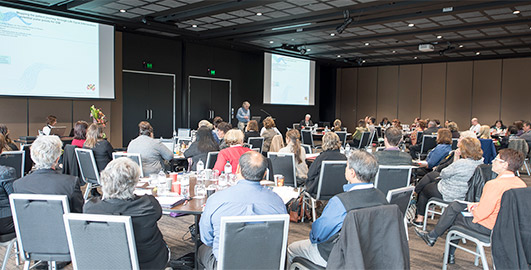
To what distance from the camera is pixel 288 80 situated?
17062 mm

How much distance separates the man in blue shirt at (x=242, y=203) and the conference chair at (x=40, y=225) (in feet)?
3.31

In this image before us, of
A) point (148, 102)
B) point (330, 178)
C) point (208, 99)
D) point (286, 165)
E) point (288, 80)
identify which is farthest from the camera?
point (288, 80)

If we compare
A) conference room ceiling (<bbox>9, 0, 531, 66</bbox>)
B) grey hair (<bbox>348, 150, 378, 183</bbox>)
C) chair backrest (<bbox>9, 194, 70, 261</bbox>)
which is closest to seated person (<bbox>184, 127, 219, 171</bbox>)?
chair backrest (<bbox>9, 194, 70, 261</bbox>)

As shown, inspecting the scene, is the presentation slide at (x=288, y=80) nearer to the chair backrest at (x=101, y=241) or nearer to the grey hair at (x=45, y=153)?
the grey hair at (x=45, y=153)

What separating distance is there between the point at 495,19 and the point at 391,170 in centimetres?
818

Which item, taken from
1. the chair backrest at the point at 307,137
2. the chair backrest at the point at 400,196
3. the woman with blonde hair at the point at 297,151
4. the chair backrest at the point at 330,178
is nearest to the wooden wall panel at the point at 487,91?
the chair backrest at the point at 307,137

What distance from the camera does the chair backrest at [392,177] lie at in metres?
4.57

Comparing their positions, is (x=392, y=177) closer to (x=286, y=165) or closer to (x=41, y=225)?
(x=286, y=165)

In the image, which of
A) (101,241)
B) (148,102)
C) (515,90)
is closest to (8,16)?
(148,102)

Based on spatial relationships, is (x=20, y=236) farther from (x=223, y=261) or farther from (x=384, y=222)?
(x=384, y=222)

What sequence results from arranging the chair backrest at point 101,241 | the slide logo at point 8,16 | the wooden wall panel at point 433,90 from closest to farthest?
the chair backrest at point 101,241 < the slide logo at point 8,16 < the wooden wall panel at point 433,90

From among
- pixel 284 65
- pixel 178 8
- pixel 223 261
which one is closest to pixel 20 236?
pixel 223 261

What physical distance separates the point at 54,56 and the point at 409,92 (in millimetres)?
15461

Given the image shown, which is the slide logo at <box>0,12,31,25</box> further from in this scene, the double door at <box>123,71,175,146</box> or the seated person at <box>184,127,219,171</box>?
the seated person at <box>184,127,219,171</box>
